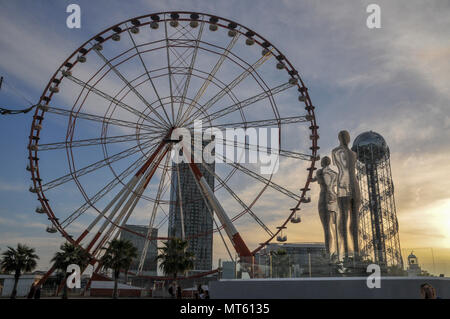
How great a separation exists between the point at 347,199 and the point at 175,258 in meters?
18.7

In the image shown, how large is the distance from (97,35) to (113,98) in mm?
5149

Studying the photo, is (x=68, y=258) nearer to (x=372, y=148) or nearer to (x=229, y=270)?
(x=229, y=270)

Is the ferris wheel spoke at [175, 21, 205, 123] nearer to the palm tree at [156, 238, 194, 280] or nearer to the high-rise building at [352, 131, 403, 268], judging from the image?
the palm tree at [156, 238, 194, 280]

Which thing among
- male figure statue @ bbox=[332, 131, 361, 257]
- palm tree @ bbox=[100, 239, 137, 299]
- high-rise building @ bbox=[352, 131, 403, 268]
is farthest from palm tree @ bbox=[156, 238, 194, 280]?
high-rise building @ bbox=[352, 131, 403, 268]

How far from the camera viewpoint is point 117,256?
33125mm

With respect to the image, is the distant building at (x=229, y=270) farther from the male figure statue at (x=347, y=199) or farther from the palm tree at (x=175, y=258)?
the palm tree at (x=175, y=258)

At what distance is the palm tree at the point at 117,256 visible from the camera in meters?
32.8

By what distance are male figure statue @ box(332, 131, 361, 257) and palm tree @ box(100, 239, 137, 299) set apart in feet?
63.6

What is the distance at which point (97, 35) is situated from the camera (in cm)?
2886

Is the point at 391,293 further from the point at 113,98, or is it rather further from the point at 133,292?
the point at 133,292

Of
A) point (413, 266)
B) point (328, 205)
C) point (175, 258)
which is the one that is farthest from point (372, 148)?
point (413, 266)

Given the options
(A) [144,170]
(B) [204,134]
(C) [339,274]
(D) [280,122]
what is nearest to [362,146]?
(D) [280,122]

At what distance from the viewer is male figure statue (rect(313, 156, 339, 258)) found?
73.9 feet

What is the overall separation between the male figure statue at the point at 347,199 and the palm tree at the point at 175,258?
1710 cm
